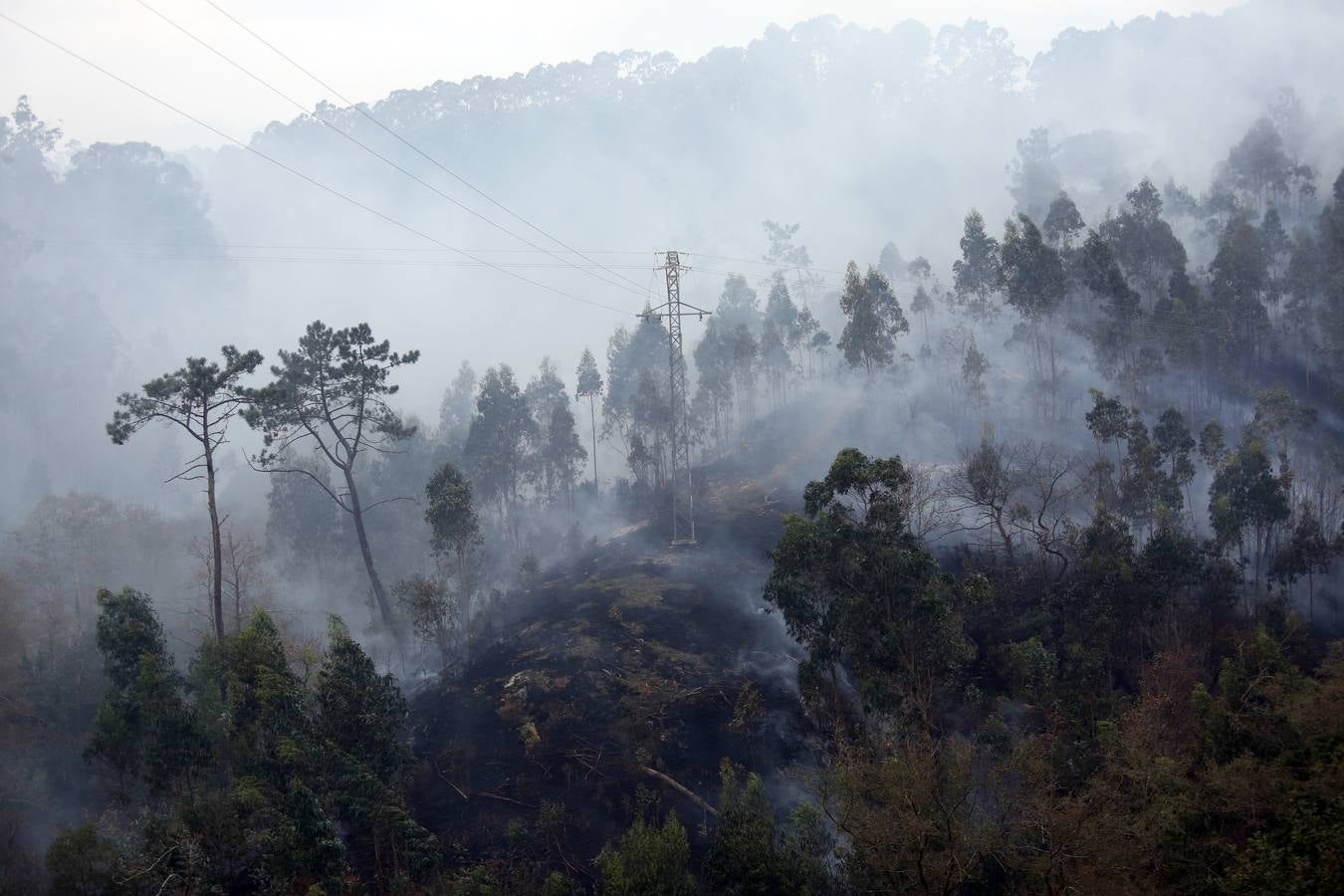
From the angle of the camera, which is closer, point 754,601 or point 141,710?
point 141,710

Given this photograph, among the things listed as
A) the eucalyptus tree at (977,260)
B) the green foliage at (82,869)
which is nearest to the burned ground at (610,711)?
the green foliage at (82,869)

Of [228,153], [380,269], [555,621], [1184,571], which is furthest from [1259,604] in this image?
[228,153]

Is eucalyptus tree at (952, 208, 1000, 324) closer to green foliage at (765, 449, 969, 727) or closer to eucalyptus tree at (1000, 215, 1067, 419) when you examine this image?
eucalyptus tree at (1000, 215, 1067, 419)

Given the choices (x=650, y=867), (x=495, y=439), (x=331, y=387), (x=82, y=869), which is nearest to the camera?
(x=650, y=867)

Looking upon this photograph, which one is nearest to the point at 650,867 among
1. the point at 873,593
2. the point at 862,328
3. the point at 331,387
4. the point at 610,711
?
the point at 873,593

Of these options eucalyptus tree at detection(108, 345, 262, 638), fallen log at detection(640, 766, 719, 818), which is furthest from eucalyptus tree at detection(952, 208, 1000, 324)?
eucalyptus tree at detection(108, 345, 262, 638)

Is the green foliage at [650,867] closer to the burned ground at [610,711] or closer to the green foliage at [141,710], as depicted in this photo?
the burned ground at [610,711]

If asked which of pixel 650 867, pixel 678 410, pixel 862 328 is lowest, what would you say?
pixel 650 867

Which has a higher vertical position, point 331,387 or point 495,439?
point 331,387

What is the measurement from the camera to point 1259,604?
3130 centimetres

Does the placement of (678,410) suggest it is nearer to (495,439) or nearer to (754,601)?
(495,439)

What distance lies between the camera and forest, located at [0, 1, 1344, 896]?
18.1m

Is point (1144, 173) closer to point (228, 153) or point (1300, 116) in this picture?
point (1300, 116)

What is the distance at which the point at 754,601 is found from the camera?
35.6 meters
